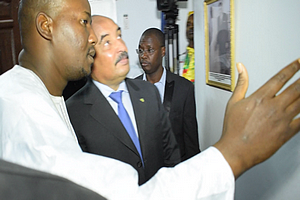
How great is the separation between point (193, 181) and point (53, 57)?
1.72 ft

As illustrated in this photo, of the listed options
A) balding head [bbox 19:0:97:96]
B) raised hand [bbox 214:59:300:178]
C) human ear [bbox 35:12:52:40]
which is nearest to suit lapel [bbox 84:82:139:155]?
balding head [bbox 19:0:97:96]

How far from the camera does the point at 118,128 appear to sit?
1.25m

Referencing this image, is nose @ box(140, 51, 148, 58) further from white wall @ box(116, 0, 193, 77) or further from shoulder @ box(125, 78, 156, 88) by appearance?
white wall @ box(116, 0, 193, 77)

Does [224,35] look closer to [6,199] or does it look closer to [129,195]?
[129,195]

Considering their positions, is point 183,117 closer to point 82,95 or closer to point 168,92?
point 168,92

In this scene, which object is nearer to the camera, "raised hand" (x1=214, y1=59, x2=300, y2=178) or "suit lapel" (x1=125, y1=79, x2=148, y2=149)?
"raised hand" (x1=214, y1=59, x2=300, y2=178)

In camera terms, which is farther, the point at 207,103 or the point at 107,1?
the point at 107,1

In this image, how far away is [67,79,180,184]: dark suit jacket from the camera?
123cm

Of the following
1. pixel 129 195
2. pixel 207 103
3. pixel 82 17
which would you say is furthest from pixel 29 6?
pixel 207 103

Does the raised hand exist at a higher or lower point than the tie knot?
higher

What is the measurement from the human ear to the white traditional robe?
0.25 m

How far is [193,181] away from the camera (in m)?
0.47

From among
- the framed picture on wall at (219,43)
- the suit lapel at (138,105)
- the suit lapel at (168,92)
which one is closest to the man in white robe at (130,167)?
the suit lapel at (138,105)

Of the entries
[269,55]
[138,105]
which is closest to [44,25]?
[138,105]
